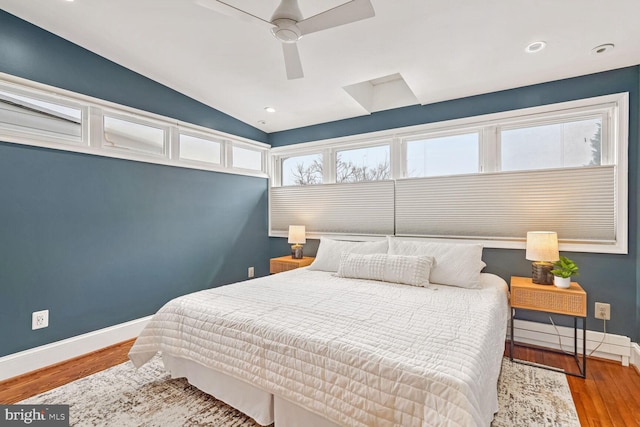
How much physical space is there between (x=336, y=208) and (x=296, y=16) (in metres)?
2.67

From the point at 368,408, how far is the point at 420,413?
229 millimetres

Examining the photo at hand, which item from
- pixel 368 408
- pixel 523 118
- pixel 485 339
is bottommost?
pixel 368 408

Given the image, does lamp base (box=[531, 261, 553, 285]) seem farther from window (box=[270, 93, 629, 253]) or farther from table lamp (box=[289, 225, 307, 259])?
table lamp (box=[289, 225, 307, 259])

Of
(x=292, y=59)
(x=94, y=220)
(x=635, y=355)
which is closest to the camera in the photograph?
(x=292, y=59)

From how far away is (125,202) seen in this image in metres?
3.12

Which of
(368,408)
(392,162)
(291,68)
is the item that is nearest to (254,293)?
(368,408)

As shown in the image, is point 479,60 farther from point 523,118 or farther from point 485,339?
point 485,339

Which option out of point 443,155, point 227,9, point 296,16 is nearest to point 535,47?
point 443,155

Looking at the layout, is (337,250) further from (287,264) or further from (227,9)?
(227,9)

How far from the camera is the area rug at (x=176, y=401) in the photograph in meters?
1.86

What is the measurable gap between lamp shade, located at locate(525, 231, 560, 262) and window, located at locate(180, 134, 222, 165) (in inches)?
146

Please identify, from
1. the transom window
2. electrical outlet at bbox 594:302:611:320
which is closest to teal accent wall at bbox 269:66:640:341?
electrical outlet at bbox 594:302:611:320

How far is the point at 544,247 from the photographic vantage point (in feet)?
8.36

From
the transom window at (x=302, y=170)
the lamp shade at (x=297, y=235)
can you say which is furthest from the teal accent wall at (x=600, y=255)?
the lamp shade at (x=297, y=235)
